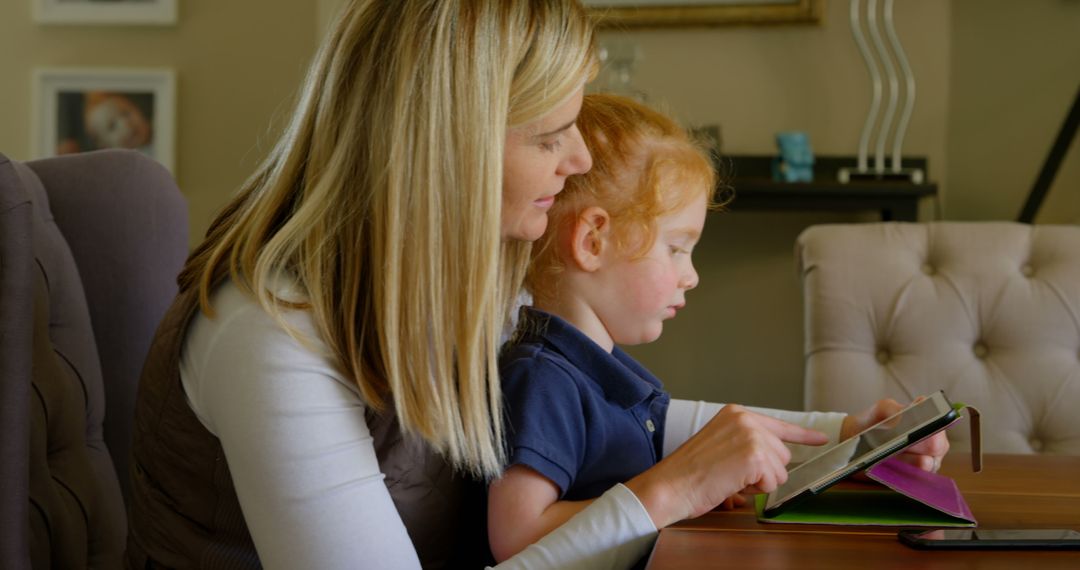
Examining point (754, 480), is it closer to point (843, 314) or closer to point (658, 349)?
point (843, 314)

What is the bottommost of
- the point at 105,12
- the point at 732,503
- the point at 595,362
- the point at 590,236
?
the point at 732,503

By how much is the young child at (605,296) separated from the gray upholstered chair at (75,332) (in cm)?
41

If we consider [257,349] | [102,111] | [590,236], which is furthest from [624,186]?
[102,111]

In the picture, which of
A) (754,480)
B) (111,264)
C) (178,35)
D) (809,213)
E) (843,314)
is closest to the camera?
(754,480)

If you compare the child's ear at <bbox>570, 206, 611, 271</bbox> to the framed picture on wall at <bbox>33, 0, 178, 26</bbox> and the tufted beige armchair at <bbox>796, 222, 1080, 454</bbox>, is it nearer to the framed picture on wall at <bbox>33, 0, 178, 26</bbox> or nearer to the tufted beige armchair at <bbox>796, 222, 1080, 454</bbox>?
the tufted beige armchair at <bbox>796, 222, 1080, 454</bbox>

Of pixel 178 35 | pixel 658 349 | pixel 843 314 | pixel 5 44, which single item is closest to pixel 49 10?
pixel 5 44

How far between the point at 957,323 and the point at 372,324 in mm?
1218

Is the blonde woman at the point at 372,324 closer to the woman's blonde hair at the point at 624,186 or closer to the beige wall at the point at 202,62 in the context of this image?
the woman's blonde hair at the point at 624,186

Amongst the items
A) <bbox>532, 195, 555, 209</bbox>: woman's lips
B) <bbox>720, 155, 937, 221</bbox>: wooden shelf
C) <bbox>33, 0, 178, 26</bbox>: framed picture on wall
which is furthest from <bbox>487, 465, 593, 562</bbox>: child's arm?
<bbox>33, 0, 178, 26</bbox>: framed picture on wall

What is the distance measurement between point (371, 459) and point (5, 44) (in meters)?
3.31

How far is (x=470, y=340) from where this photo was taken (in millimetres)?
1000

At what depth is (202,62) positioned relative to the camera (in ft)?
12.4

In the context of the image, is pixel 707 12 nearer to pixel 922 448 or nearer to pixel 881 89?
pixel 881 89

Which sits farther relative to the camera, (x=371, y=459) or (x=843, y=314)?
(x=843, y=314)
